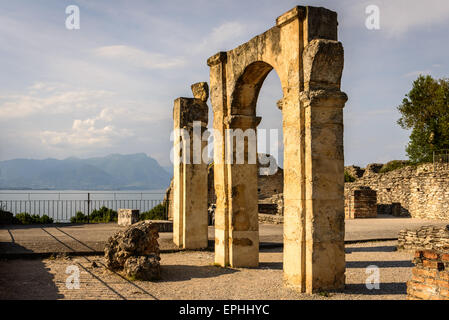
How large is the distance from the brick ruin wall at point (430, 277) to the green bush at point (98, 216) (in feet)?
48.7

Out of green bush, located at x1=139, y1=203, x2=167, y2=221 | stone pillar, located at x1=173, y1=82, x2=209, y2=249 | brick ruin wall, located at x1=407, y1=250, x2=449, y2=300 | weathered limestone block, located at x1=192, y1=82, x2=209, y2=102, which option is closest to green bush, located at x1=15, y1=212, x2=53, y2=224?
green bush, located at x1=139, y1=203, x2=167, y2=221

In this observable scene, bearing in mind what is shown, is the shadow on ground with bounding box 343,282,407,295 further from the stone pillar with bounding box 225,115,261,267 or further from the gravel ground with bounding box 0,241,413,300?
the stone pillar with bounding box 225,115,261,267

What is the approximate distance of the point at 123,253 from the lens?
7879 millimetres

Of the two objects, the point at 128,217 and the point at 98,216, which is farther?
the point at 98,216

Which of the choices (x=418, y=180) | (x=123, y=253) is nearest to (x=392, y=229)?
(x=418, y=180)

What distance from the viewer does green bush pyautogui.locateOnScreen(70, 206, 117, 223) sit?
1842 cm

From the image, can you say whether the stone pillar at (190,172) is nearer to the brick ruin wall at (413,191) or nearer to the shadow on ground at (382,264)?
the shadow on ground at (382,264)

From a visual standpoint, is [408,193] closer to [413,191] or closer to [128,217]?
[413,191]

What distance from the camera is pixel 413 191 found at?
20031mm

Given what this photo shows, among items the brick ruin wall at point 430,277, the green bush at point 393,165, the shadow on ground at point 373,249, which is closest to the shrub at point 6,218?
the shadow on ground at point 373,249

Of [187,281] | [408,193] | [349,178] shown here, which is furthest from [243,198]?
[349,178]

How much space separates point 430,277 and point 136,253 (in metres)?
5.05

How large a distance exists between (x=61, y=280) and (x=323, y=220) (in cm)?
449

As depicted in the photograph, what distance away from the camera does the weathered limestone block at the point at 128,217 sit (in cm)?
1463
